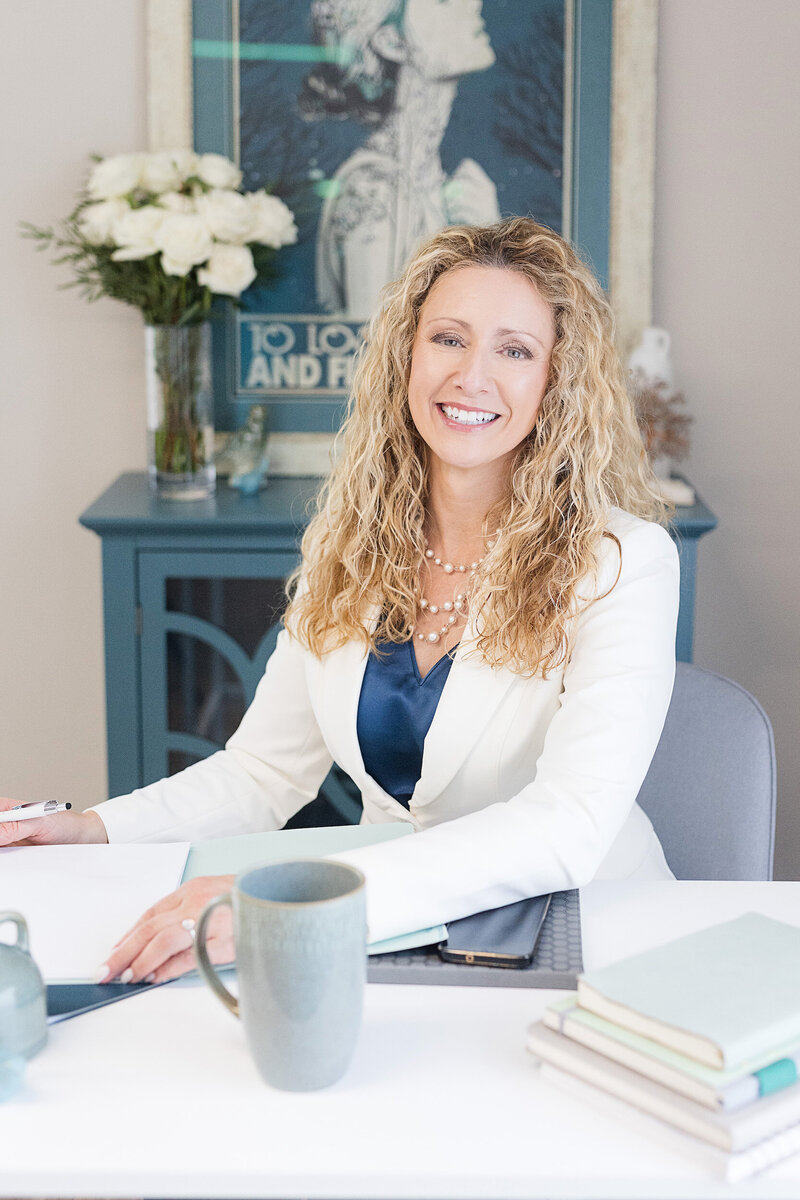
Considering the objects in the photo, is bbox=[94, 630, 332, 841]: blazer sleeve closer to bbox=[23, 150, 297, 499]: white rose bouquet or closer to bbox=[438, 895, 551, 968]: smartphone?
bbox=[438, 895, 551, 968]: smartphone

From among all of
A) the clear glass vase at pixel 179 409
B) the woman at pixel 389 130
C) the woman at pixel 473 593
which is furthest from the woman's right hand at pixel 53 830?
the woman at pixel 389 130

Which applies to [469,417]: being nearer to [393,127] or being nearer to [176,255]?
[176,255]

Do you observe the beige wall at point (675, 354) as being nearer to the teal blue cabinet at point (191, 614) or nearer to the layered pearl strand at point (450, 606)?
the teal blue cabinet at point (191, 614)

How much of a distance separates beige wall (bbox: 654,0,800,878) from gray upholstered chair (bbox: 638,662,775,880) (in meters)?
0.95

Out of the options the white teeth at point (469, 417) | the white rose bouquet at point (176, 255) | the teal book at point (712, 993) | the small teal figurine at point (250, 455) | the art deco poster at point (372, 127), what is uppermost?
the art deco poster at point (372, 127)

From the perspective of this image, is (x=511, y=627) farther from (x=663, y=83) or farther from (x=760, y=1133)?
(x=663, y=83)

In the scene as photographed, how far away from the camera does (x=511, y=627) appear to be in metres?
1.42

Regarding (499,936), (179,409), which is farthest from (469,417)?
(179,409)

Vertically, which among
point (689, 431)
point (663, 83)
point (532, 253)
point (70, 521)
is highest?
point (663, 83)

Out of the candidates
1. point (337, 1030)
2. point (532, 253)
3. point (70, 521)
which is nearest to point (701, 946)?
point (337, 1030)

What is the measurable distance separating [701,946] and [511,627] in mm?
576

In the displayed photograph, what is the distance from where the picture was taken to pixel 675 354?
2555mm

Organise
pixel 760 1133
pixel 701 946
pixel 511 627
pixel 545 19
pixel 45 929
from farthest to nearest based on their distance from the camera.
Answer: pixel 545 19 < pixel 511 627 < pixel 45 929 < pixel 701 946 < pixel 760 1133

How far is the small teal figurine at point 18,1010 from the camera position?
0.82 m
